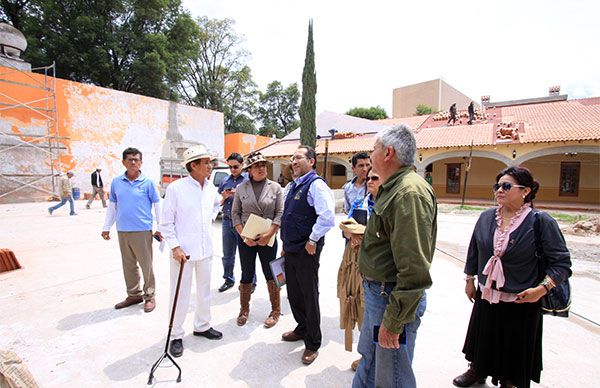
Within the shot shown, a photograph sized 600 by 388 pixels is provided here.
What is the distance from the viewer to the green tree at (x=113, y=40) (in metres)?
22.0

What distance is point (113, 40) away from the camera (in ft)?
76.9

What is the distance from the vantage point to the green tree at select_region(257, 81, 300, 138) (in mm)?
38594

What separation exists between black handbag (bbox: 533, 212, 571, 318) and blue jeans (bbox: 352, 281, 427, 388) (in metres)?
0.96

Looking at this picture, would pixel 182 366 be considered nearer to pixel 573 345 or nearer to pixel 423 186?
pixel 423 186

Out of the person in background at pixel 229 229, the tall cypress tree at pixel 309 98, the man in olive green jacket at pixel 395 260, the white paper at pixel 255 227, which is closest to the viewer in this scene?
the man in olive green jacket at pixel 395 260

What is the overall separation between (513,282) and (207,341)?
8.46ft

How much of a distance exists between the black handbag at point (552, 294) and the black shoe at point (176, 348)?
2794 mm

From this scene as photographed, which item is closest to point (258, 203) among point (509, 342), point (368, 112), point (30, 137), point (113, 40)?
point (509, 342)

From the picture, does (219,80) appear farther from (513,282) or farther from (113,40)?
(513,282)

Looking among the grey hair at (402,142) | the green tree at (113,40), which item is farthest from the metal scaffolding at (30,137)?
the grey hair at (402,142)

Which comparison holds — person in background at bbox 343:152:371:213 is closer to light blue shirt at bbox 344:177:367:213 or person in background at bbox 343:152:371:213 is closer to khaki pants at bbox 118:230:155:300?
light blue shirt at bbox 344:177:367:213

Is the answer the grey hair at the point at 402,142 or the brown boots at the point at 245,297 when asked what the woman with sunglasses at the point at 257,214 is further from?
the grey hair at the point at 402,142

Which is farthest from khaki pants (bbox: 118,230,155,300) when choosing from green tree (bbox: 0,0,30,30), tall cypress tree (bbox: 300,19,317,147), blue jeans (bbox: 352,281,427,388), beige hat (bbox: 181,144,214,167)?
green tree (bbox: 0,0,30,30)

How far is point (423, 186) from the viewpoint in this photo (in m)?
1.58
